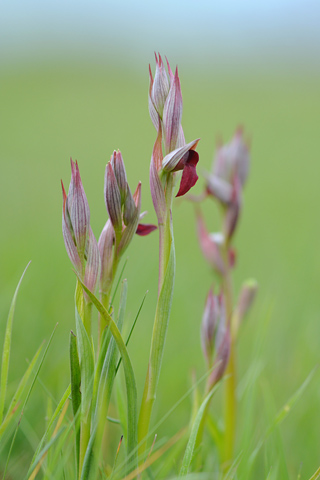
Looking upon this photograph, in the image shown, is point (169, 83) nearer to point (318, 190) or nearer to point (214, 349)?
point (214, 349)

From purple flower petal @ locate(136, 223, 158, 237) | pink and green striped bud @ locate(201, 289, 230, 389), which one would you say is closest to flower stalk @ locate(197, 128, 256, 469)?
pink and green striped bud @ locate(201, 289, 230, 389)

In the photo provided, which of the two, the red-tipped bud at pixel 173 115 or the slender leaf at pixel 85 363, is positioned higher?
the red-tipped bud at pixel 173 115

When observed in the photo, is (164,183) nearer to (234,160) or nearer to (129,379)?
(129,379)

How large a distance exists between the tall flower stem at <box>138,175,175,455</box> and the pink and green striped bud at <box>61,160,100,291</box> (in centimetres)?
8

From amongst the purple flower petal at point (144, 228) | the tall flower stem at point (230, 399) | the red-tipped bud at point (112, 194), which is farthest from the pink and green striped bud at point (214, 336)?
the red-tipped bud at point (112, 194)

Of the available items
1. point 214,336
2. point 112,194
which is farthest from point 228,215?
point 112,194

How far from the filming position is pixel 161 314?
0.60 metres

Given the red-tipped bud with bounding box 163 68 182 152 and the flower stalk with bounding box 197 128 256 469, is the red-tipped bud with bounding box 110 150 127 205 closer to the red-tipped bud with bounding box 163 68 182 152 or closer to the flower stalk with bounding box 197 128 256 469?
the red-tipped bud with bounding box 163 68 182 152

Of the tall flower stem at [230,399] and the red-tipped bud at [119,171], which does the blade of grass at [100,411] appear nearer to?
the red-tipped bud at [119,171]

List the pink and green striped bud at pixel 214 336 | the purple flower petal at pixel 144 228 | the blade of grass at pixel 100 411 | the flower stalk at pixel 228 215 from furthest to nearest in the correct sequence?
1. the flower stalk at pixel 228 215
2. the pink and green striped bud at pixel 214 336
3. the purple flower petal at pixel 144 228
4. the blade of grass at pixel 100 411

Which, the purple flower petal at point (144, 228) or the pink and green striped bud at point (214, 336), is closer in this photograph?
the purple flower petal at point (144, 228)

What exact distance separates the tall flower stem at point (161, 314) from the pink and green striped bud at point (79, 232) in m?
0.08

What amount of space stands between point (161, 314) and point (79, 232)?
0.13 meters

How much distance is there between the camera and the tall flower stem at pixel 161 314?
0.60 m
